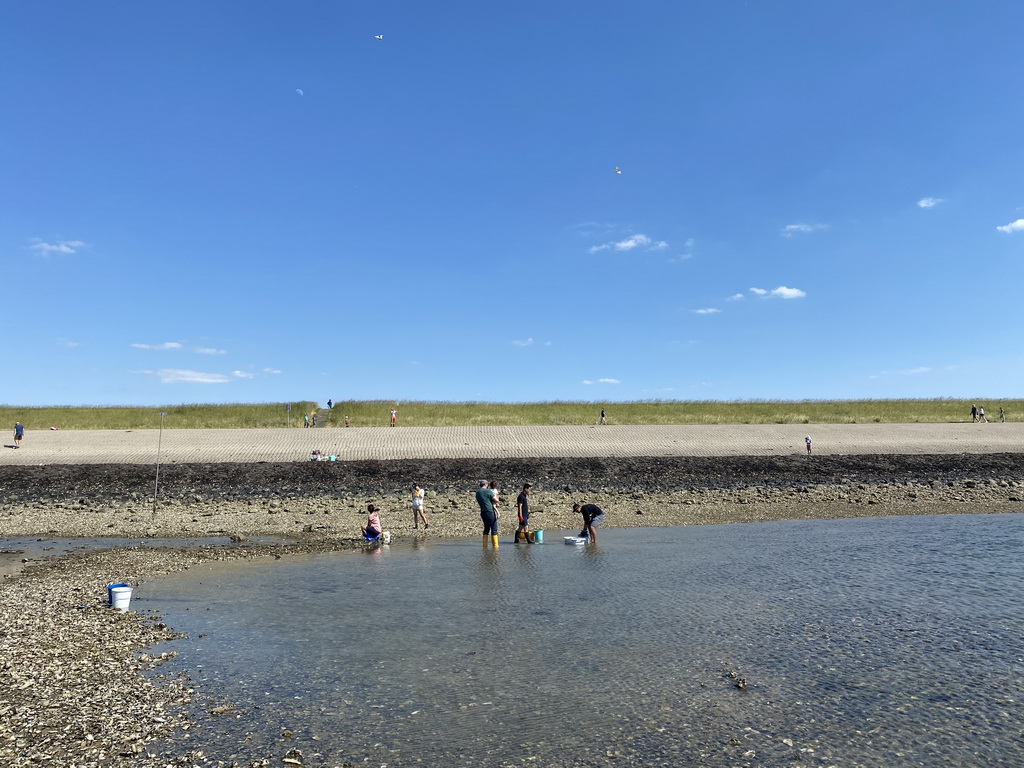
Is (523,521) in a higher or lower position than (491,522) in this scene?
lower

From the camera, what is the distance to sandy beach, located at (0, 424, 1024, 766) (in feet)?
28.6

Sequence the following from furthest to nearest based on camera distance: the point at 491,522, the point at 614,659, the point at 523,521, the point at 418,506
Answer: the point at 418,506 < the point at 523,521 < the point at 491,522 < the point at 614,659

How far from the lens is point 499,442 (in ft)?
161

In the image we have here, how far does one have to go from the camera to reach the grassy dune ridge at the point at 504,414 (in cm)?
6172

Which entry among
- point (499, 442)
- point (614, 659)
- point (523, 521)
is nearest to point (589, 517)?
point (523, 521)

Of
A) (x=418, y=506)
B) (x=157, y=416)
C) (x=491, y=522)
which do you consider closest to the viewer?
(x=491, y=522)

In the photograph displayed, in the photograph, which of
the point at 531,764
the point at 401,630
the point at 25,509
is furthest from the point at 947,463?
the point at 25,509

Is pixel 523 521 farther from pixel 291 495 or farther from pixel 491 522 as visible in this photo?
pixel 291 495

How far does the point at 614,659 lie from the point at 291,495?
26.7 m

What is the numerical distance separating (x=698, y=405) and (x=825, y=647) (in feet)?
213

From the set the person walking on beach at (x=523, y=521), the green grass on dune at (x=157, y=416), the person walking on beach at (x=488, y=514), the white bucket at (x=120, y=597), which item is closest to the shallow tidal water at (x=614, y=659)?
the white bucket at (x=120, y=597)

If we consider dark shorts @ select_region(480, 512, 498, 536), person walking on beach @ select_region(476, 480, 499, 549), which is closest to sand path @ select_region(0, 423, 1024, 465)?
person walking on beach @ select_region(476, 480, 499, 549)

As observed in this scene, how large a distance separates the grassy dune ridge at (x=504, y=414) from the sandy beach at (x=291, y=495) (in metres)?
6.23

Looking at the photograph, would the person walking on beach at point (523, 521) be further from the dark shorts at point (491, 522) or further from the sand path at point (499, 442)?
the sand path at point (499, 442)
